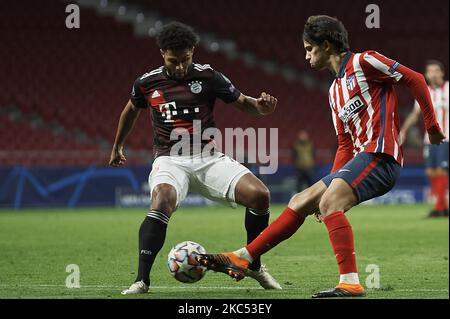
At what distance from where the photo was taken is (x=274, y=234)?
5836mm

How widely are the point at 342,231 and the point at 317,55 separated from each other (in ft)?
4.02

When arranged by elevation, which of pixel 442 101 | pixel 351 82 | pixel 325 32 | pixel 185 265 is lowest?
pixel 185 265

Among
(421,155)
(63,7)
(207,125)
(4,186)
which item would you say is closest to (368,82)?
(207,125)

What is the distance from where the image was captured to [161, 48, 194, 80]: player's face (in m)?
6.27

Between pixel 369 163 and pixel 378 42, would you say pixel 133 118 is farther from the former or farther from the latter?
pixel 378 42

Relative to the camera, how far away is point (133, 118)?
6.73 metres

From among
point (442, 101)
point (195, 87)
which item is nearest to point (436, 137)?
point (195, 87)

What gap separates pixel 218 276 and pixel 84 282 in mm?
1182

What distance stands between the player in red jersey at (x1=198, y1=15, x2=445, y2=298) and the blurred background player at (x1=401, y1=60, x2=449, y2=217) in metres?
7.34

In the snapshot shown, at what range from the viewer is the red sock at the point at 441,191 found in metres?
14.2

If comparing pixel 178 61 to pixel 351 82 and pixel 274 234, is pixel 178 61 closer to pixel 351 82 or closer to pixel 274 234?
pixel 351 82

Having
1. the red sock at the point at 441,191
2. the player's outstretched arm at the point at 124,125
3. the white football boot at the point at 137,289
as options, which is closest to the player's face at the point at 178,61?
the player's outstretched arm at the point at 124,125

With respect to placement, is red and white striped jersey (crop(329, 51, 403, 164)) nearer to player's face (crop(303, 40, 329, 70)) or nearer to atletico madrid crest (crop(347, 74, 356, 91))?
atletico madrid crest (crop(347, 74, 356, 91))

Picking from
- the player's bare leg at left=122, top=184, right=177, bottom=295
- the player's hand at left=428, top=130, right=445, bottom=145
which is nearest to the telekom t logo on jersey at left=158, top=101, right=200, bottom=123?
the player's bare leg at left=122, top=184, right=177, bottom=295
